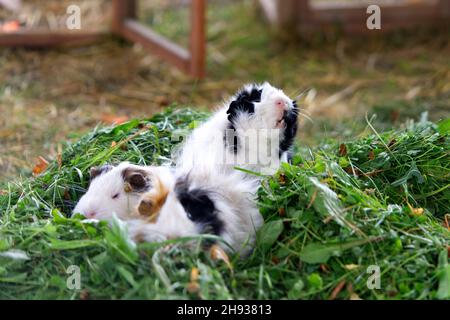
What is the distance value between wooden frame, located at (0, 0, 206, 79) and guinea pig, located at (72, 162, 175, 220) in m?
2.64

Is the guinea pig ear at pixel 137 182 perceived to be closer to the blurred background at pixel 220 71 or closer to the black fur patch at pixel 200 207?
the black fur patch at pixel 200 207

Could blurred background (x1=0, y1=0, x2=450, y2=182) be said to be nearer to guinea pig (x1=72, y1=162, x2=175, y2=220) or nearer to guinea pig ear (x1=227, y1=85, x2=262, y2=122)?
guinea pig ear (x1=227, y1=85, x2=262, y2=122)

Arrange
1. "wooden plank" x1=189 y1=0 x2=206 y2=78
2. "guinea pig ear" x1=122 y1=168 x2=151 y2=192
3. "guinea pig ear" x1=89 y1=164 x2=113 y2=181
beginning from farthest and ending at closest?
"wooden plank" x1=189 y1=0 x2=206 y2=78, "guinea pig ear" x1=89 y1=164 x2=113 y2=181, "guinea pig ear" x1=122 y1=168 x2=151 y2=192

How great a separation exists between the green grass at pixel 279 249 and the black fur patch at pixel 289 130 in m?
0.24

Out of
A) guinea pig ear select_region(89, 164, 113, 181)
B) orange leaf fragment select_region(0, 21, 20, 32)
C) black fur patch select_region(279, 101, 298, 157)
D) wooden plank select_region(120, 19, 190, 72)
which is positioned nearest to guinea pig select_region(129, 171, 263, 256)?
guinea pig ear select_region(89, 164, 113, 181)

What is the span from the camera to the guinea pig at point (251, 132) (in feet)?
8.96

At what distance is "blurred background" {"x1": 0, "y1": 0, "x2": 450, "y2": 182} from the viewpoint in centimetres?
436

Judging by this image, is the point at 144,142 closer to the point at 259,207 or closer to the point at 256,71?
the point at 259,207

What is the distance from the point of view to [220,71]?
558 cm

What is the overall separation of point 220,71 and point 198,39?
63cm

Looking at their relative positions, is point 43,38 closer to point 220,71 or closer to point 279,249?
point 220,71

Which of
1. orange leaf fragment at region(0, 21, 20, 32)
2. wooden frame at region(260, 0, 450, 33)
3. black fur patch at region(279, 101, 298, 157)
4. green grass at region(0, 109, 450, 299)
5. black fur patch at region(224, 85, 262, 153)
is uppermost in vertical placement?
wooden frame at region(260, 0, 450, 33)
